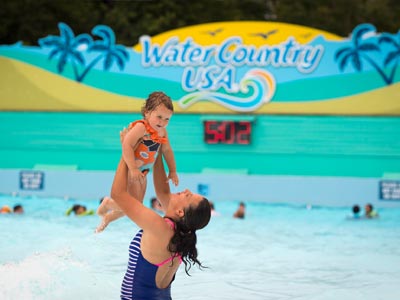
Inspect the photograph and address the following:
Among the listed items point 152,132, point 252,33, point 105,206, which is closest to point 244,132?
point 252,33

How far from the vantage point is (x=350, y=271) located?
1108 centimetres

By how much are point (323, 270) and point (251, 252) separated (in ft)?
6.31

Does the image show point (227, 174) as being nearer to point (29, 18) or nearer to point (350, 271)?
point (350, 271)

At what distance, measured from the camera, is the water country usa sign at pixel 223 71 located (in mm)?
18047

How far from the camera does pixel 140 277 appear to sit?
16.9 feet

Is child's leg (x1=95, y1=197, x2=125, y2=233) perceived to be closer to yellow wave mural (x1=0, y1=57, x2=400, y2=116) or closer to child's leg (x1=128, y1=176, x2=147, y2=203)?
child's leg (x1=128, y1=176, x2=147, y2=203)

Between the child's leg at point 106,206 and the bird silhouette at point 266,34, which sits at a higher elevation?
the bird silhouette at point 266,34

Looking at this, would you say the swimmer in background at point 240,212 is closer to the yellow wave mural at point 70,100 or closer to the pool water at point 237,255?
the pool water at point 237,255

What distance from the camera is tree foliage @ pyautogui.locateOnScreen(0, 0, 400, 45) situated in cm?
2748

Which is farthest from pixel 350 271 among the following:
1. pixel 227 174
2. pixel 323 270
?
pixel 227 174

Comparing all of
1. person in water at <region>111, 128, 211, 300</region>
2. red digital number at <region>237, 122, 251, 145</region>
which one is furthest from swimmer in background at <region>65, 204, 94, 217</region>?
person in water at <region>111, 128, 211, 300</region>

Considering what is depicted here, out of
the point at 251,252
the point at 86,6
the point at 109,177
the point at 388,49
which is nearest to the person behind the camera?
the point at 251,252

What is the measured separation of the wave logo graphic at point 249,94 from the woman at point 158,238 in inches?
528

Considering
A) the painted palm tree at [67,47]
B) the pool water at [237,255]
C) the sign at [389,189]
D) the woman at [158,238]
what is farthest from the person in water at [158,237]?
the painted palm tree at [67,47]
